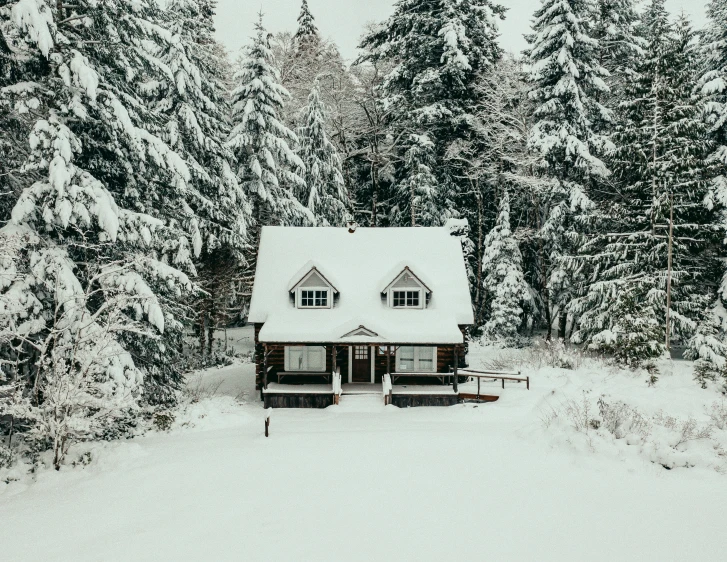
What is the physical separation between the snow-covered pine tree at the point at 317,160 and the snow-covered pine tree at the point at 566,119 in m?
12.5

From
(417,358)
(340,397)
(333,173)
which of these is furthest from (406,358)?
(333,173)

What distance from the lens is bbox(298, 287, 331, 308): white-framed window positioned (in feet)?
70.4

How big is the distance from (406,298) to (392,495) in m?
12.2

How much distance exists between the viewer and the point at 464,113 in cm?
3331

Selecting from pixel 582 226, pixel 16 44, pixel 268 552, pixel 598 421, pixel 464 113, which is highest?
pixel 464 113

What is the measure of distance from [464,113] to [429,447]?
26.1 meters

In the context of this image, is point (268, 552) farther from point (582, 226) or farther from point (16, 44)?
Result: point (582, 226)

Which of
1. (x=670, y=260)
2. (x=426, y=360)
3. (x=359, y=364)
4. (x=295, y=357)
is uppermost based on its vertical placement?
(x=670, y=260)

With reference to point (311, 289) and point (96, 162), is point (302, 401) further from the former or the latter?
point (96, 162)

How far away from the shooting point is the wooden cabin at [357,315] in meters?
19.8

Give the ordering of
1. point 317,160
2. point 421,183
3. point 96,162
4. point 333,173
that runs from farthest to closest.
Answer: point 333,173 < point 421,183 < point 317,160 < point 96,162

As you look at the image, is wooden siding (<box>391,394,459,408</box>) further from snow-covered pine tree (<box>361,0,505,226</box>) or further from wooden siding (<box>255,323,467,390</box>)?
snow-covered pine tree (<box>361,0,505,226</box>)

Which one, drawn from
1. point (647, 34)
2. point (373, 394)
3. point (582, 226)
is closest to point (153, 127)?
point (373, 394)

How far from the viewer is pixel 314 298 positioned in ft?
70.7
